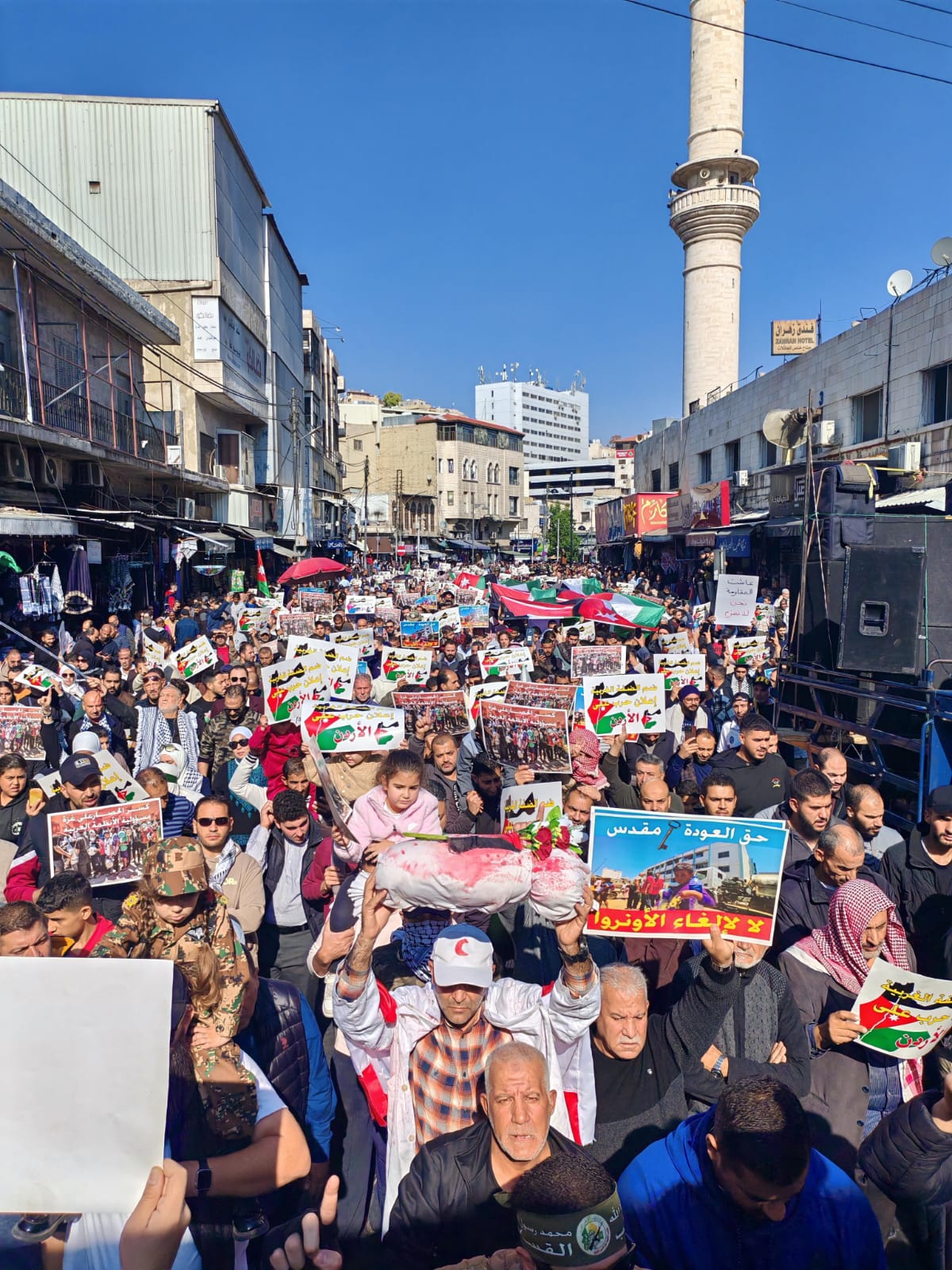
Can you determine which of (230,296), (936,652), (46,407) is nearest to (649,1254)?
(936,652)

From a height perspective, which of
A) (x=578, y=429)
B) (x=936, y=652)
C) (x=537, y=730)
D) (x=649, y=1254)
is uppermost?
(x=578, y=429)

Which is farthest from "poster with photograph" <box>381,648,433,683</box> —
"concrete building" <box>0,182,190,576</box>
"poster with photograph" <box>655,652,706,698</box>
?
"concrete building" <box>0,182,190,576</box>

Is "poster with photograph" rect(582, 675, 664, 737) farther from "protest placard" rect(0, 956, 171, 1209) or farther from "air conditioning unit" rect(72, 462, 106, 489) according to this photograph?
"air conditioning unit" rect(72, 462, 106, 489)

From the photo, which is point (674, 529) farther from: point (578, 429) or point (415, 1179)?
point (578, 429)

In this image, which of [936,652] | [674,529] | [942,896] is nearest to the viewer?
[942,896]

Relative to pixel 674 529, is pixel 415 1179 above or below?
below

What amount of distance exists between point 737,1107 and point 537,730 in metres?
4.41

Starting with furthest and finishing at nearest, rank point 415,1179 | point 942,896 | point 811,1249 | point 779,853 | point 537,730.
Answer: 1. point 537,730
2. point 942,896
3. point 779,853
4. point 415,1179
5. point 811,1249

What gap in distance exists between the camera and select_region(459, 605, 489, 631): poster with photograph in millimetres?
16203

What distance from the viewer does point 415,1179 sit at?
2.81m

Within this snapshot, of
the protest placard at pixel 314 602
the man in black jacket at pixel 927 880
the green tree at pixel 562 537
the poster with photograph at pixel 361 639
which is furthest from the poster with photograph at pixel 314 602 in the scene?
the green tree at pixel 562 537

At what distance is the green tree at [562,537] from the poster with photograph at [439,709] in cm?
7223

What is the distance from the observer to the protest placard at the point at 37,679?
941 centimetres

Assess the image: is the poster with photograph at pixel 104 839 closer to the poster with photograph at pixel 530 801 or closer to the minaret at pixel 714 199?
the poster with photograph at pixel 530 801
